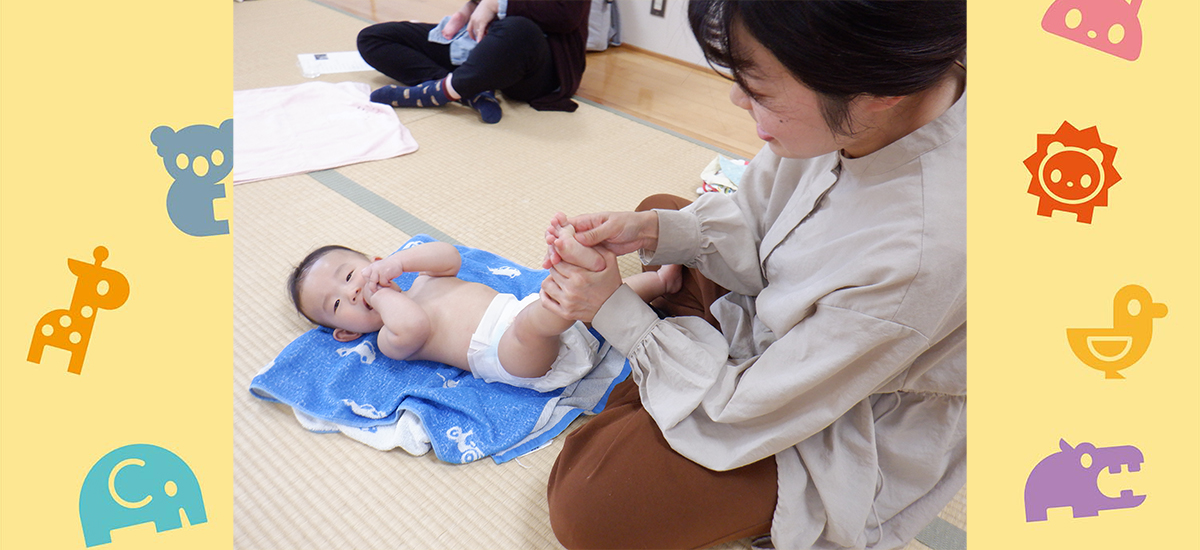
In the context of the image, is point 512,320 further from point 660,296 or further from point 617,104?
point 617,104

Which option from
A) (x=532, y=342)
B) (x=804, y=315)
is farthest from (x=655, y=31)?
(x=804, y=315)

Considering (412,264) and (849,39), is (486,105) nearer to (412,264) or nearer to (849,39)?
(412,264)

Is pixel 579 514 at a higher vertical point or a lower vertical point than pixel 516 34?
lower

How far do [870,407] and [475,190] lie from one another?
1.26 metres

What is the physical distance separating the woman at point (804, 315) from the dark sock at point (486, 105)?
130 cm

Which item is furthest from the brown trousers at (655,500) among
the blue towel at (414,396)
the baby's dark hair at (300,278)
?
the baby's dark hair at (300,278)

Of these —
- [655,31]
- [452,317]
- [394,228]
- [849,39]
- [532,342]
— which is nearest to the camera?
[849,39]

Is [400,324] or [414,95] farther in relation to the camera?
[414,95]

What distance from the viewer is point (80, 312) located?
2.31ft

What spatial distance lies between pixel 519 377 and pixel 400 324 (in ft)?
0.76

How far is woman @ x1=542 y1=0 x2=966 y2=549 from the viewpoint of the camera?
0.72m

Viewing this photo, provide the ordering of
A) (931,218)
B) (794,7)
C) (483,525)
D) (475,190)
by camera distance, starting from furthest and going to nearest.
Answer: (475,190)
(483,525)
(931,218)
(794,7)

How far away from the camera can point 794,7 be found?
0.66 metres

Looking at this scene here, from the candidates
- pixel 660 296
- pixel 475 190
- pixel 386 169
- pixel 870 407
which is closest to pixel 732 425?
pixel 870 407
